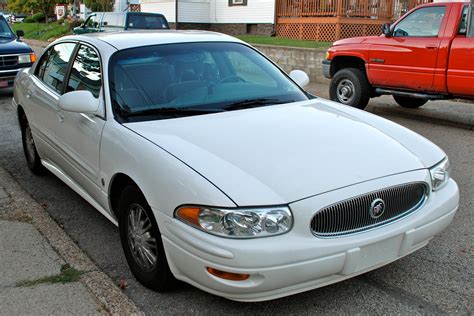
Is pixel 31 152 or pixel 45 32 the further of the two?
pixel 45 32

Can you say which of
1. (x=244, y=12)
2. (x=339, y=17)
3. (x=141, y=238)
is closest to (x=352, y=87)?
(x=141, y=238)

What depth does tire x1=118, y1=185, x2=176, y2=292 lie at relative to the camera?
3037mm

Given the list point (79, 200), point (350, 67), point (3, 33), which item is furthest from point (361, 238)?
point (3, 33)

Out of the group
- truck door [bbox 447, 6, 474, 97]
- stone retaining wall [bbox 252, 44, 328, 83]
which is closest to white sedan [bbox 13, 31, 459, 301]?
truck door [bbox 447, 6, 474, 97]

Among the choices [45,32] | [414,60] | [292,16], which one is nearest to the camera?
[414,60]

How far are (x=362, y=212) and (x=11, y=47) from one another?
10.4 metres

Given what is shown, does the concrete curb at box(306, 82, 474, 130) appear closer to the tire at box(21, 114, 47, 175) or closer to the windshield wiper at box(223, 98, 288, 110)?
the windshield wiper at box(223, 98, 288, 110)

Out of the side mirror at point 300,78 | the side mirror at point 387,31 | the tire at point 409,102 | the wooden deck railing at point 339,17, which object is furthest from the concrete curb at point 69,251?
the wooden deck railing at point 339,17

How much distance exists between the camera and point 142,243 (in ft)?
10.5

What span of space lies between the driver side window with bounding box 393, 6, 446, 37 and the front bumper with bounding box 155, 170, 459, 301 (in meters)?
6.02

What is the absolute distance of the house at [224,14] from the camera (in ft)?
71.1

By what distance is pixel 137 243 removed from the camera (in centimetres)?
328

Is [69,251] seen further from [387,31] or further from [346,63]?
[346,63]

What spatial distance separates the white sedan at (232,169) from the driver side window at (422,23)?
15.3 ft
